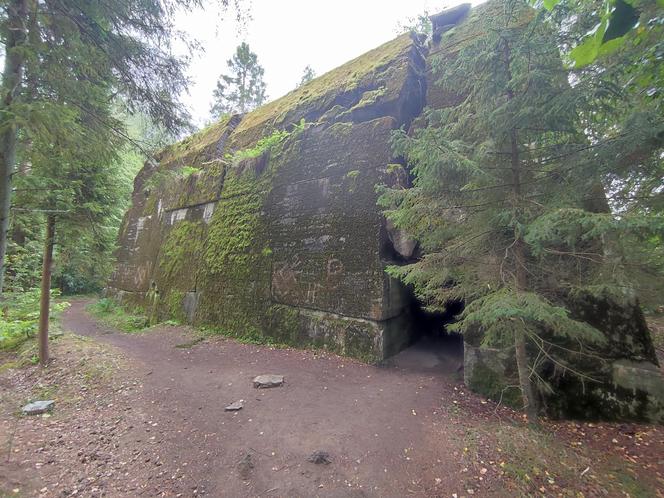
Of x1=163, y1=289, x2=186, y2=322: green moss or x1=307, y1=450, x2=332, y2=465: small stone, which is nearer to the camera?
x1=307, y1=450, x2=332, y2=465: small stone

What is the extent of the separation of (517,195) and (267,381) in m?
3.98

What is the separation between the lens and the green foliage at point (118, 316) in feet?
28.1

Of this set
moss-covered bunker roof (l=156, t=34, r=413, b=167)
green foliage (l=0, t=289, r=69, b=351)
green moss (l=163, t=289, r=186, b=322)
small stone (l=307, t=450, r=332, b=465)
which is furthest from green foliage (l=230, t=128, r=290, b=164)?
small stone (l=307, t=450, r=332, b=465)

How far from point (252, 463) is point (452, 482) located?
5.81ft

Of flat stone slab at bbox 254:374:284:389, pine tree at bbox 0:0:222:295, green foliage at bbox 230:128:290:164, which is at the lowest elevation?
flat stone slab at bbox 254:374:284:389

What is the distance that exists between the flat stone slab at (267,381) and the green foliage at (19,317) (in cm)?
528

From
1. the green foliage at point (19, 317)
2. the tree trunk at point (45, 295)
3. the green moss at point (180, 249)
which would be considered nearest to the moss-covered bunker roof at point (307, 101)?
the green moss at point (180, 249)

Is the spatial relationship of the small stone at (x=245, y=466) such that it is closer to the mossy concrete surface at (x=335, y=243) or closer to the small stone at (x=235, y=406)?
the small stone at (x=235, y=406)

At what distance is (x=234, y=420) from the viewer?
3477mm

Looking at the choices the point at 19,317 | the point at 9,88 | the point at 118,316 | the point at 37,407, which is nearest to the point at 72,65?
the point at 9,88

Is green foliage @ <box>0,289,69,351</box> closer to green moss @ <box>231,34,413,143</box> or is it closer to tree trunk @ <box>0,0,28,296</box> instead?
tree trunk @ <box>0,0,28,296</box>

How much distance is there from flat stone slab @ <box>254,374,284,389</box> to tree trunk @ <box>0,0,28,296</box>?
316cm

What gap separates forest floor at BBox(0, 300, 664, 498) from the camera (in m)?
2.45

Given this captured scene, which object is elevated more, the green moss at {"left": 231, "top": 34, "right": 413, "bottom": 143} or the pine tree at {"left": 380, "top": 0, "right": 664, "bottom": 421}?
the green moss at {"left": 231, "top": 34, "right": 413, "bottom": 143}
